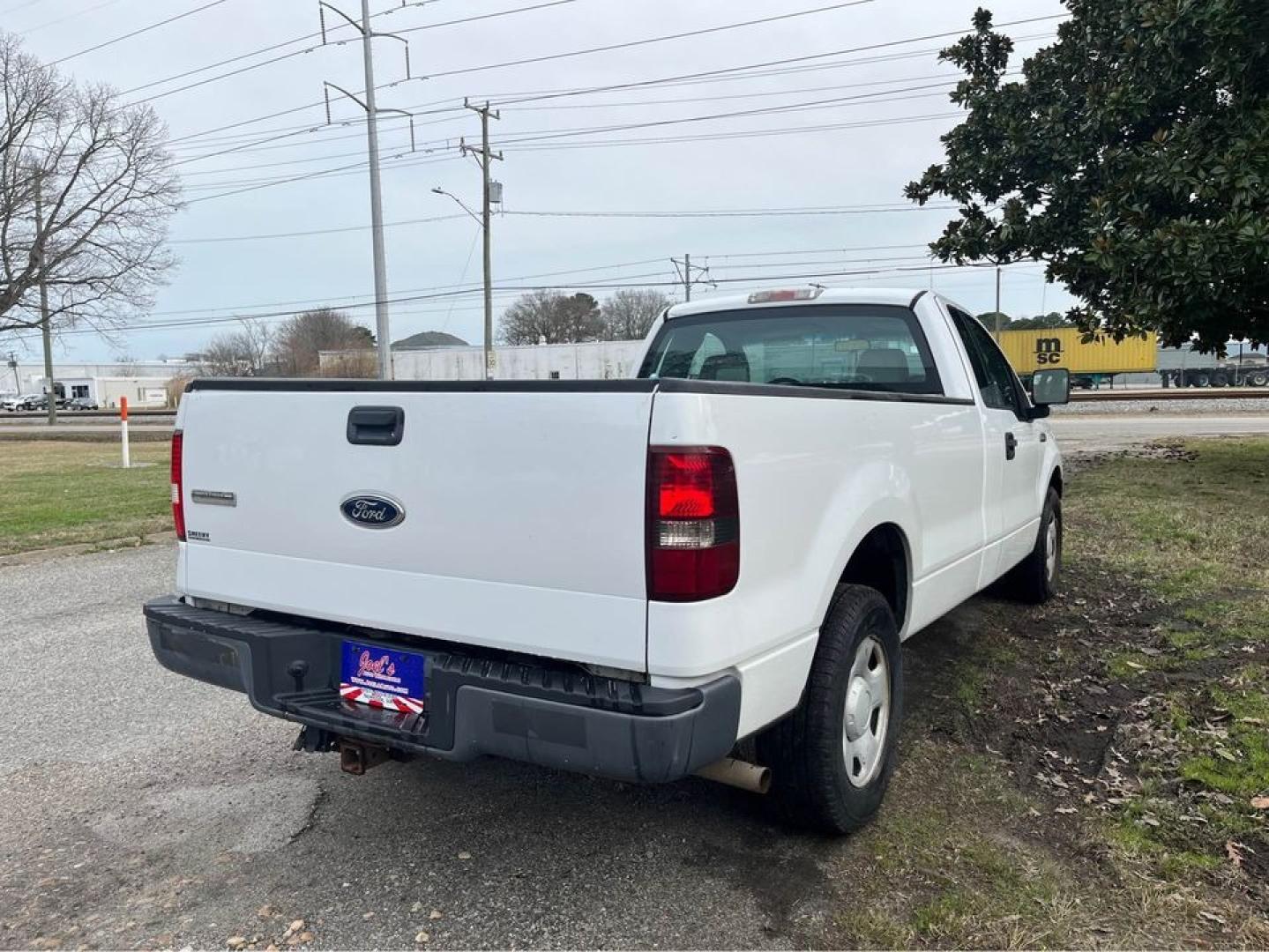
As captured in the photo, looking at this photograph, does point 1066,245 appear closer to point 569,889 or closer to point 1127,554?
point 1127,554

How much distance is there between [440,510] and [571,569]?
17.6 inches

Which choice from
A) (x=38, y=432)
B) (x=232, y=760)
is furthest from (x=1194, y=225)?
(x=38, y=432)

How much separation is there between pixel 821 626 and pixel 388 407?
4.79ft

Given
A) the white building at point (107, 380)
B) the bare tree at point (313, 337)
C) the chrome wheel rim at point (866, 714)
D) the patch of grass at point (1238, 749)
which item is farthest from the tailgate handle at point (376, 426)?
the white building at point (107, 380)

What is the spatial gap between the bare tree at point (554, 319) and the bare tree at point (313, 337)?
11.3m

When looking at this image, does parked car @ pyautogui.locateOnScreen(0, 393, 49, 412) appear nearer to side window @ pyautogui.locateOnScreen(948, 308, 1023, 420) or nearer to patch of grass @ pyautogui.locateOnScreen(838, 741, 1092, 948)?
side window @ pyautogui.locateOnScreen(948, 308, 1023, 420)

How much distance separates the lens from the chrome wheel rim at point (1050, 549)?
5.82m

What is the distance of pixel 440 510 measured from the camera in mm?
2600

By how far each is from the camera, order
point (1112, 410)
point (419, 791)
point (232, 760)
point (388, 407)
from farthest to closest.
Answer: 1. point (1112, 410)
2. point (232, 760)
3. point (419, 791)
4. point (388, 407)

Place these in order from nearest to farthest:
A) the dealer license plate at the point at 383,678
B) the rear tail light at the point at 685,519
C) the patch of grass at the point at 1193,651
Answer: the rear tail light at the point at 685,519, the dealer license plate at the point at 383,678, the patch of grass at the point at 1193,651

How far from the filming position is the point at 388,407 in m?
2.66

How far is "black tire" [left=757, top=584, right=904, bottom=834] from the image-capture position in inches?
111

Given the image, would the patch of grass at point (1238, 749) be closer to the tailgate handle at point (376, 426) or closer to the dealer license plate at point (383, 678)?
the dealer license plate at point (383, 678)

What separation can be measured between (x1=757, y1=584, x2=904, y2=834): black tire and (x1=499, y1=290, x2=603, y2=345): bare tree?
66494 mm
